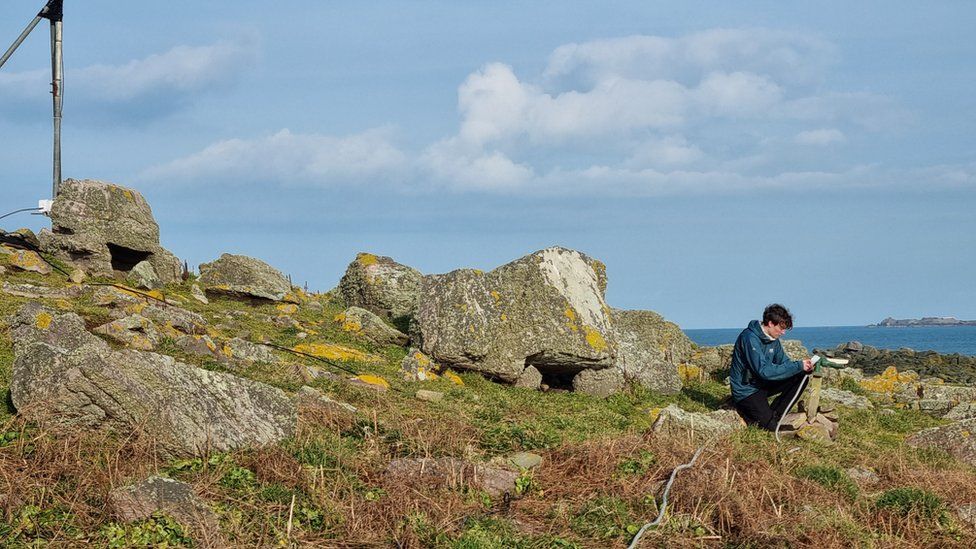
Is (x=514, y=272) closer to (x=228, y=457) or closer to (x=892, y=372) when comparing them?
(x=228, y=457)

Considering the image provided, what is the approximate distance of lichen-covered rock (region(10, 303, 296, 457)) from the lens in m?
11.1

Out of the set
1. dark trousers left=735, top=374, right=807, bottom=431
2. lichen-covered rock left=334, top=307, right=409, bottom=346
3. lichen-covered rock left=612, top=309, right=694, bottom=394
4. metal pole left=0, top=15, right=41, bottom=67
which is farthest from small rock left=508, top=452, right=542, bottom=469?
metal pole left=0, top=15, right=41, bottom=67

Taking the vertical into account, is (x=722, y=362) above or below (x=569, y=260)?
below

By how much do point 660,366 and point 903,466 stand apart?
8670mm

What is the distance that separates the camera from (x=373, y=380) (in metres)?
17.4

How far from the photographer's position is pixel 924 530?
1114cm

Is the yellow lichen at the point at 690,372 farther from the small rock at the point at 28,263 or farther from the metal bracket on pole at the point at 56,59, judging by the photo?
the metal bracket on pole at the point at 56,59

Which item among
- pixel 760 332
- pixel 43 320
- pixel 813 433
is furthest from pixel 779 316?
pixel 43 320

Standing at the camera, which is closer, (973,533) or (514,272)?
(973,533)

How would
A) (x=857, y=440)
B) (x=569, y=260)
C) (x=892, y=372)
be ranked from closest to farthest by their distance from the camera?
1. (x=857, y=440)
2. (x=569, y=260)
3. (x=892, y=372)

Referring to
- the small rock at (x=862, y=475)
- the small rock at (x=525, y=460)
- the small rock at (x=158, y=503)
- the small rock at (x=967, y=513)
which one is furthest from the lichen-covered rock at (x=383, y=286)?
the small rock at (x=967, y=513)

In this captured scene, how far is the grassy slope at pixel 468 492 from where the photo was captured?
9.89m

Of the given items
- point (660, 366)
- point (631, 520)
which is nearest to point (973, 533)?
point (631, 520)

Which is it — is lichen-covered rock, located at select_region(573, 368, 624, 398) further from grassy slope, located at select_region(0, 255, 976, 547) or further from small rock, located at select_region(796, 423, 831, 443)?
grassy slope, located at select_region(0, 255, 976, 547)
